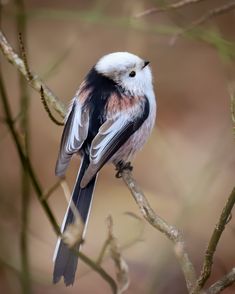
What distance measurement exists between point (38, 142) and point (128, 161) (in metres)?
2.33

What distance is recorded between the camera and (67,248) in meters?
2.37

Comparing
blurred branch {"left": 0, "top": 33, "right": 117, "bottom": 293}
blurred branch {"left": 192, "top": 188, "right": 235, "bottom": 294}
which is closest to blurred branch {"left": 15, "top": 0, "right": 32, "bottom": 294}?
blurred branch {"left": 0, "top": 33, "right": 117, "bottom": 293}

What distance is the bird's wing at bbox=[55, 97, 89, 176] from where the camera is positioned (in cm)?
283

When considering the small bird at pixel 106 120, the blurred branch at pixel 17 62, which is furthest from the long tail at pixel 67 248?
the blurred branch at pixel 17 62

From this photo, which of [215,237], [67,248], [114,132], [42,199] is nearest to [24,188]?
[67,248]

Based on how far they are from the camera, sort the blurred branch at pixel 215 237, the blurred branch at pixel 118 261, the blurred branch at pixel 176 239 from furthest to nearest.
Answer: the blurred branch at pixel 176 239, the blurred branch at pixel 215 237, the blurred branch at pixel 118 261

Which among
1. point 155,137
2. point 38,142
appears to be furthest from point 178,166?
point 38,142

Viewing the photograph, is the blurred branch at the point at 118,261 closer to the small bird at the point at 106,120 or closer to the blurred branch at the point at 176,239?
the blurred branch at the point at 176,239

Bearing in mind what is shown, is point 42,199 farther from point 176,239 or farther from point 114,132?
point 114,132

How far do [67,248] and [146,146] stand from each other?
3.00 metres

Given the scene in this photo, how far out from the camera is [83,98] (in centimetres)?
307

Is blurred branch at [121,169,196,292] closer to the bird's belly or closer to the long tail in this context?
the long tail

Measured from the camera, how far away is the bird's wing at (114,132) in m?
2.79

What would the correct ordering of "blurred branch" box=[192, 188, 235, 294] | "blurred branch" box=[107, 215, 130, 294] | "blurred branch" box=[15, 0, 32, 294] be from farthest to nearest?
"blurred branch" box=[15, 0, 32, 294] → "blurred branch" box=[192, 188, 235, 294] → "blurred branch" box=[107, 215, 130, 294]
